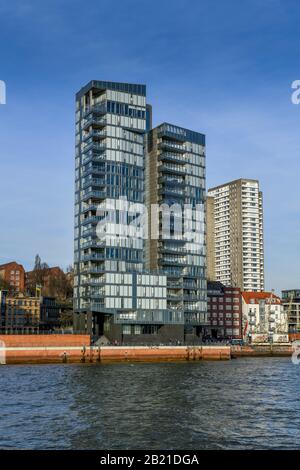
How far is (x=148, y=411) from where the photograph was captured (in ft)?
197

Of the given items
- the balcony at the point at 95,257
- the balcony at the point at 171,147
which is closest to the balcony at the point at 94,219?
the balcony at the point at 95,257

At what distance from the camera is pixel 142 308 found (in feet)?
519

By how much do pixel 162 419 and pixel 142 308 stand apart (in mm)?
102979

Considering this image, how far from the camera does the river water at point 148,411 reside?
151ft

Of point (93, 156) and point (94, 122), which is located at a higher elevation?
point (94, 122)

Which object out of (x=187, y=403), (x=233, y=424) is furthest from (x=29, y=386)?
(x=233, y=424)

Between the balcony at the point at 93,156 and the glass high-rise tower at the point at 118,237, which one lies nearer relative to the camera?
the glass high-rise tower at the point at 118,237

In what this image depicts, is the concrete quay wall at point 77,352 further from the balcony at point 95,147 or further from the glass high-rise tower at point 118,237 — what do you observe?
the balcony at point 95,147

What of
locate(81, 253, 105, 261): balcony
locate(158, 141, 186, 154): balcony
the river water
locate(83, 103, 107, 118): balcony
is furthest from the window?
the river water

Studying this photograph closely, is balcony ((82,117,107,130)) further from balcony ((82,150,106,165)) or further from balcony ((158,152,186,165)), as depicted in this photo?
balcony ((158,152,186,165))

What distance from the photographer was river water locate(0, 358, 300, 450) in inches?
1815

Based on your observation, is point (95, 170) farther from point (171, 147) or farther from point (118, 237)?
point (171, 147)

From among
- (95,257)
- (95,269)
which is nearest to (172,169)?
(95,257)
